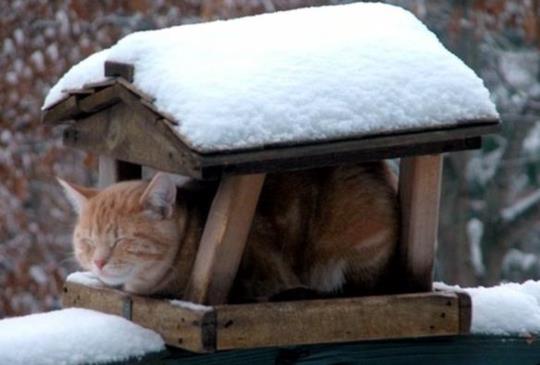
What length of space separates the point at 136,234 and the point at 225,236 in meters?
0.37

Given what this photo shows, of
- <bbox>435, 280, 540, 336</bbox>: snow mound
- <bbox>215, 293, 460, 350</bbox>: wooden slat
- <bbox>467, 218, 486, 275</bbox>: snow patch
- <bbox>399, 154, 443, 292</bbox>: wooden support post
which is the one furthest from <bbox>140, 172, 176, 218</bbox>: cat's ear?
<bbox>467, 218, 486, 275</bbox>: snow patch

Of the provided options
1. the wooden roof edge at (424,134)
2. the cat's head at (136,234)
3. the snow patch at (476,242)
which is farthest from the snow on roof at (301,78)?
the snow patch at (476,242)

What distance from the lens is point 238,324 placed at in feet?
9.98

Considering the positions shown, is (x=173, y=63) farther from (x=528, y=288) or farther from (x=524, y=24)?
(x=524, y=24)

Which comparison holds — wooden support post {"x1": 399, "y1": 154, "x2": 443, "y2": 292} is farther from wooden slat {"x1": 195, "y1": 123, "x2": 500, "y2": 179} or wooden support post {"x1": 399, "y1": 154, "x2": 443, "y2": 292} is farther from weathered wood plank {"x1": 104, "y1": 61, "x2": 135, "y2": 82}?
weathered wood plank {"x1": 104, "y1": 61, "x2": 135, "y2": 82}

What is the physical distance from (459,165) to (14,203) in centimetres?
387

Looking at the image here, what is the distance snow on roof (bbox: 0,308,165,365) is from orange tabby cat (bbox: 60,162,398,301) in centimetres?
30

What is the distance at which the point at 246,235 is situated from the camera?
314 centimetres

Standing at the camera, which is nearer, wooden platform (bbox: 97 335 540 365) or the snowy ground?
the snowy ground

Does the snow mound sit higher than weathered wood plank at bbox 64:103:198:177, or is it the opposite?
weathered wood plank at bbox 64:103:198:177

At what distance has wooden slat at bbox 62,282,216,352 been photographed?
299 cm

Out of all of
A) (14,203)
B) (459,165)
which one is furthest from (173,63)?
(459,165)

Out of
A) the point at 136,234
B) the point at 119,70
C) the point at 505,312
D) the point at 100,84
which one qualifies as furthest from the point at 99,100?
the point at 505,312

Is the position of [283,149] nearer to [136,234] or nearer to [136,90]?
[136,90]
